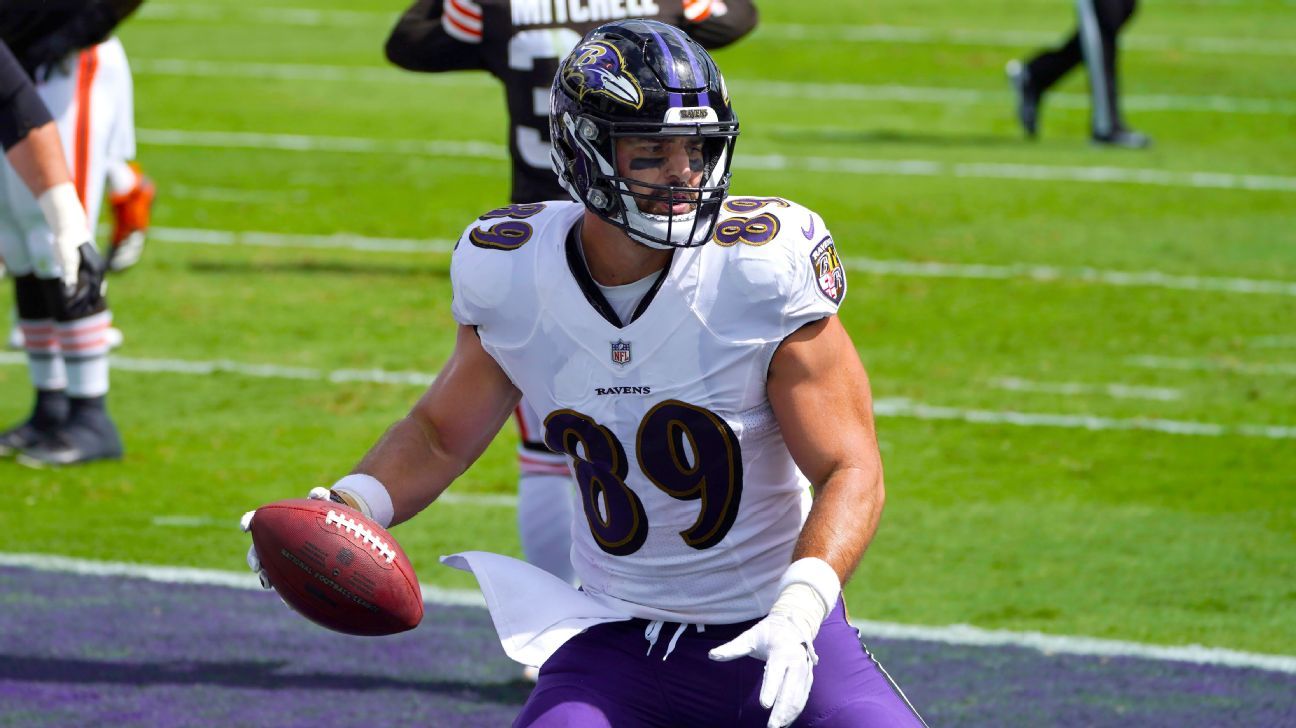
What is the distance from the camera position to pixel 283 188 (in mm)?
11469

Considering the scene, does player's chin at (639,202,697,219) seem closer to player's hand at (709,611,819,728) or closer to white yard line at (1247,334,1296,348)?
player's hand at (709,611,819,728)

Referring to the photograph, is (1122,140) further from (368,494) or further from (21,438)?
(368,494)

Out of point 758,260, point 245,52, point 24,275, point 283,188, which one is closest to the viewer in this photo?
point 758,260

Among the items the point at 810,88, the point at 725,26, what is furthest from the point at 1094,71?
the point at 725,26

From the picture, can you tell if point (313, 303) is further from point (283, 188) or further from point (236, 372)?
point (283, 188)

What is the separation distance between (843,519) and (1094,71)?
972cm

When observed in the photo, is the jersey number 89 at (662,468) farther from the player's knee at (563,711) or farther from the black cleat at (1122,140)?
the black cleat at (1122,140)

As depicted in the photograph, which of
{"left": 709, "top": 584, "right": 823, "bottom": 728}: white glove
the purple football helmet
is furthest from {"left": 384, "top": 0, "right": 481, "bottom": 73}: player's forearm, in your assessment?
{"left": 709, "top": 584, "right": 823, "bottom": 728}: white glove

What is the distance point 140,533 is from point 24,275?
118 cm

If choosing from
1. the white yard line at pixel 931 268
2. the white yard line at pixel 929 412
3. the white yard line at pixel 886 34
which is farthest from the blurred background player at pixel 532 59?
the white yard line at pixel 886 34

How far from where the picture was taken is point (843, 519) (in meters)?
3.01

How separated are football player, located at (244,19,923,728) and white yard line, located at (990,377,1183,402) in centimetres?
446

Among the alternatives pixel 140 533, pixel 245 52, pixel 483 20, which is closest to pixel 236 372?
pixel 140 533

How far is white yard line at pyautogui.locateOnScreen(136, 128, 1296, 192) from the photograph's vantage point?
11.3m
